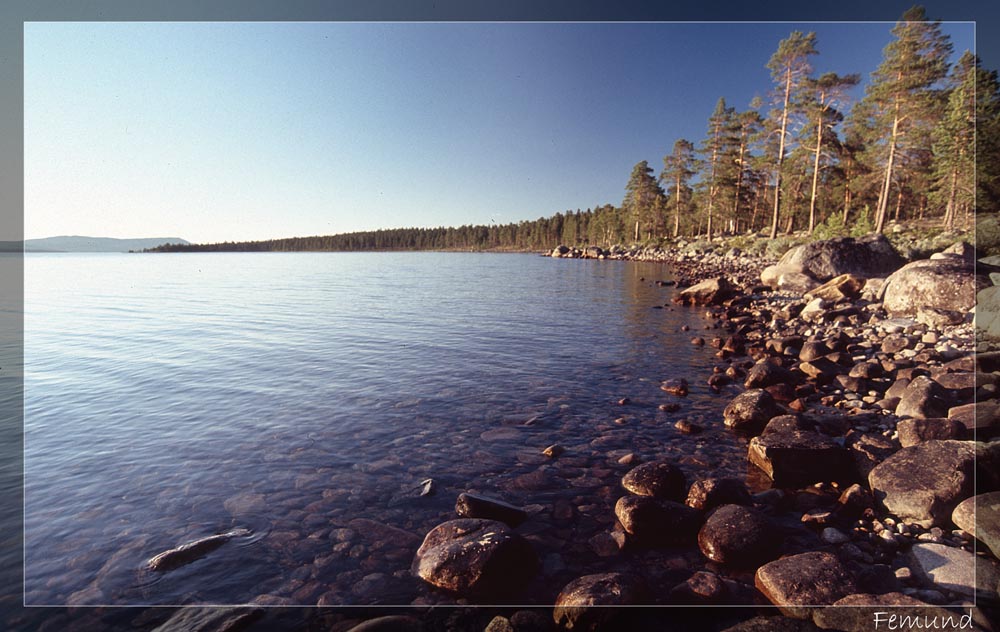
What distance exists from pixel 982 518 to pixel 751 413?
12.0ft

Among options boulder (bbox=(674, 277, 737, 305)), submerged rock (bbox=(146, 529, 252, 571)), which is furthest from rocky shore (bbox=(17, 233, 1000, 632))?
boulder (bbox=(674, 277, 737, 305))

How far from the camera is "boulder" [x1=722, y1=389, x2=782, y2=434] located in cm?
833

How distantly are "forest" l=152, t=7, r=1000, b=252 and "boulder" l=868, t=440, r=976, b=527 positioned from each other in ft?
11.4

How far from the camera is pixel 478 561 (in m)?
4.57

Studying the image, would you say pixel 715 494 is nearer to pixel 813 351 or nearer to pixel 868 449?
pixel 868 449

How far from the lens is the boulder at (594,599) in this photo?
3.94 meters

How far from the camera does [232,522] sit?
5.69 meters

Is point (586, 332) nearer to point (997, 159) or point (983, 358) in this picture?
point (983, 358)

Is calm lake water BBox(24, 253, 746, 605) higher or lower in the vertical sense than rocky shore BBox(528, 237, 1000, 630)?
lower

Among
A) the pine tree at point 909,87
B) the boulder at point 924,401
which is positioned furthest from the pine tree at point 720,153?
the boulder at point 924,401

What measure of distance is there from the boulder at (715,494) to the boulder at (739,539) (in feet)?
1.54

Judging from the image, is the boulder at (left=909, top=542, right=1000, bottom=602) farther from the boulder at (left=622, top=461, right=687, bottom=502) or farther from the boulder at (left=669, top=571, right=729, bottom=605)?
the boulder at (left=622, top=461, right=687, bottom=502)

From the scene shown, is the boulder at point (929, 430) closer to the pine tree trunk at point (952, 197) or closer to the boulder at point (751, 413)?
the boulder at point (751, 413)

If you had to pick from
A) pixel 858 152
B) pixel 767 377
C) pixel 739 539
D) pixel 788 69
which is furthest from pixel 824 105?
pixel 739 539
